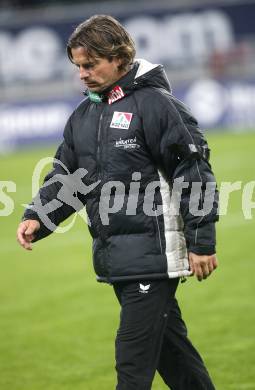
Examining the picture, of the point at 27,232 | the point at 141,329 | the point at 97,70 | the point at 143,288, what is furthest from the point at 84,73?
the point at 141,329

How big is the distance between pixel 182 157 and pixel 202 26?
2188 cm

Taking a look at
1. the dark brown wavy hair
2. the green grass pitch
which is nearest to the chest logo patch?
the dark brown wavy hair

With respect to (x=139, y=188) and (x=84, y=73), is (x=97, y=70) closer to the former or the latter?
(x=84, y=73)

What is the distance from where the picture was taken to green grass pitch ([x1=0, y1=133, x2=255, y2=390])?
Answer: 6.90m

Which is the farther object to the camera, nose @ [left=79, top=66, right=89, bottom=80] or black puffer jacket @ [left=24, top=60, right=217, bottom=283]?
nose @ [left=79, top=66, right=89, bottom=80]

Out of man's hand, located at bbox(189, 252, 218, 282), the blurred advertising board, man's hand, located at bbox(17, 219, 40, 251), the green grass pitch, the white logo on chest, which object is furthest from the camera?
the blurred advertising board

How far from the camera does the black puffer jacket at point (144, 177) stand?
475cm

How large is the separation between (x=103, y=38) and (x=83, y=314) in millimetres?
4311

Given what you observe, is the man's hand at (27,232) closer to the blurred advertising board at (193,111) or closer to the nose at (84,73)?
the nose at (84,73)

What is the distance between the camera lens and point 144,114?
482 centimetres

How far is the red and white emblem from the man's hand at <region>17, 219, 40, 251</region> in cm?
79

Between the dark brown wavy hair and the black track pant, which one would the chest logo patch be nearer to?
the dark brown wavy hair

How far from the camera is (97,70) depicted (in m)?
4.90

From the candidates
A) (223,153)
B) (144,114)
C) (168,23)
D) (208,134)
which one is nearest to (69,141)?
(144,114)
